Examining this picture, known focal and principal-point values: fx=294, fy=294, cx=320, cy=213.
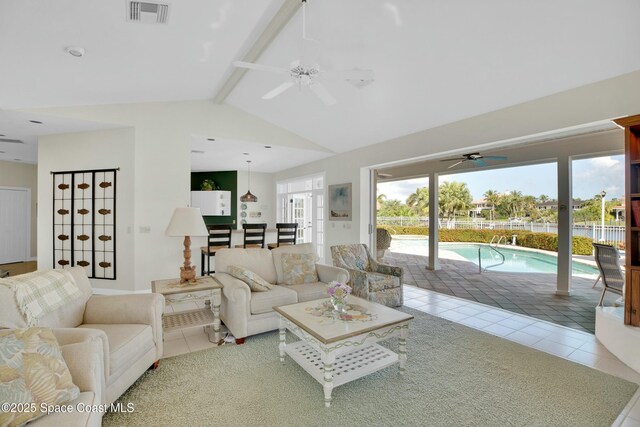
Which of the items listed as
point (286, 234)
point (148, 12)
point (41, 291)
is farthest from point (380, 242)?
point (41, 291)

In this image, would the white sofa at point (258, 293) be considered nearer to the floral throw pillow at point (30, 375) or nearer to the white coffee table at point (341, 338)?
the white coffee table at point (341, 338)

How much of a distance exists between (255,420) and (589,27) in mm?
3821

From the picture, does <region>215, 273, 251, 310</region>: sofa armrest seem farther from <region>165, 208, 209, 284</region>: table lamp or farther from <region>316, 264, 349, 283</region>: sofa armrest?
<region>316, 264, 349, 283</region>: sofa armrest

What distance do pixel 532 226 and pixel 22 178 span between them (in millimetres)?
13763

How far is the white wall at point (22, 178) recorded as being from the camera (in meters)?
7.08

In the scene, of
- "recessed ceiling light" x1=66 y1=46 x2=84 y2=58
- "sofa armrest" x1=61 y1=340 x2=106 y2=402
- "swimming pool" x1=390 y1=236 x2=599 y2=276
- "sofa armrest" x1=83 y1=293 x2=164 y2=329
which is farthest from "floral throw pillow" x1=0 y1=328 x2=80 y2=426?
"swimming pool" x1=390 y1=236 x2=599 y2=276

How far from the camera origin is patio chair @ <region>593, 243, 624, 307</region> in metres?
3.68

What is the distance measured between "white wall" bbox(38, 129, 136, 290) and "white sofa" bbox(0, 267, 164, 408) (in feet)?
7.72

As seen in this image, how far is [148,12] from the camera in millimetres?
2533

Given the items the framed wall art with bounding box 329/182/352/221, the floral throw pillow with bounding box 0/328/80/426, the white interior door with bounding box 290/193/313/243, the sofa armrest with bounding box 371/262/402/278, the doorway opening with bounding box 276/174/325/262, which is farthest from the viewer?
the white interior door with bounding box 290/193/313/243

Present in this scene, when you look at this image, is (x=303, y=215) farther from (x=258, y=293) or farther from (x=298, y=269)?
(x=258, y=293)

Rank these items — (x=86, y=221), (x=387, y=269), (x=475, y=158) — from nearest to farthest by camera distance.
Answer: (x=387, y=269)
(x=86, y=221)
(x=475, y=158)

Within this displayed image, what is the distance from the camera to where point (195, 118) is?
16.3 ft

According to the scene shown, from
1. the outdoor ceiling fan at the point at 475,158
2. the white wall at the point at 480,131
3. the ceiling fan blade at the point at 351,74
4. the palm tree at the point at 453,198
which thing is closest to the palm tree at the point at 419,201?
the palm tree at the point at 453,198
